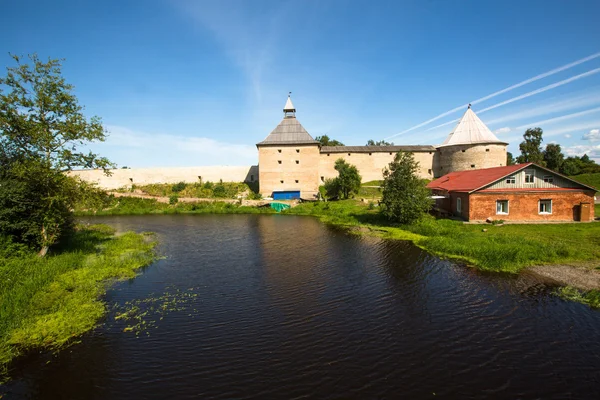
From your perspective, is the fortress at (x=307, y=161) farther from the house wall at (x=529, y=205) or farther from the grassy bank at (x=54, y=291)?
the grassy bank at (x=54, y=291)

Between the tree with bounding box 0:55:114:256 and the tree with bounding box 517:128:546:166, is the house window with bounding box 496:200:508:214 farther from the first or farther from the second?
the tree with bounding box 517:128:546:166

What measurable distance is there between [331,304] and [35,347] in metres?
6.52

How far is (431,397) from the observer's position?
4.84 meters

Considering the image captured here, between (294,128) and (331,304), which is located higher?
(294,128)

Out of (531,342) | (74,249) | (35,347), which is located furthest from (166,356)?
(74,249)

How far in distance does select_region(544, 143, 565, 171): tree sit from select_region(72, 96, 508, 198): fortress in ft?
57.5

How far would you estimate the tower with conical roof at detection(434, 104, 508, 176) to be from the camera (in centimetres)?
3525

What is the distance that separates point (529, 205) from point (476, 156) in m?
20.2

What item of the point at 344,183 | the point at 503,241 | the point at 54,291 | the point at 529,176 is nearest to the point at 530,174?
the point at 529,176

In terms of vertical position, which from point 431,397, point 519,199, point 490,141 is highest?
point 490,141

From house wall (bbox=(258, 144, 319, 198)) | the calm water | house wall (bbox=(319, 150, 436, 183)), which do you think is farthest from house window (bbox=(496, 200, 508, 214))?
house wall (bbox=(319, 150, 436, 183))

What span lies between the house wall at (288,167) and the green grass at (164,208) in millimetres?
4983

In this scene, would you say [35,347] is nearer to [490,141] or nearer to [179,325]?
[179,325]

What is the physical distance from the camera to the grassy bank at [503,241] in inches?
A: 434
